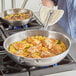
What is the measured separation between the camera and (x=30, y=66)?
0.90 meters

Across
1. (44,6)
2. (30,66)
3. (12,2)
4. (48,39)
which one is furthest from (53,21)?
(12,2)

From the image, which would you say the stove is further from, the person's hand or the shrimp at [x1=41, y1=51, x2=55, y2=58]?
the person's hand

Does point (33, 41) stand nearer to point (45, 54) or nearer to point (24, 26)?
point (45, 54)

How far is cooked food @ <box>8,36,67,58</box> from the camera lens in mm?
927

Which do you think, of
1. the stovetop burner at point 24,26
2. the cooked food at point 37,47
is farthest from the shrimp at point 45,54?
the stovetop burner at point 24,26

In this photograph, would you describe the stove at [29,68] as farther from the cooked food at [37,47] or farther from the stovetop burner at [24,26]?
the stovetop burner at [24,26]

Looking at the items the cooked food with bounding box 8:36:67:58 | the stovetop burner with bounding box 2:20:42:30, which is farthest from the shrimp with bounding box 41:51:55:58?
the stovetop burner with bounding box 2:20:42:30

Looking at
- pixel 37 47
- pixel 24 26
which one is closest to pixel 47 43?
pixel 37 47

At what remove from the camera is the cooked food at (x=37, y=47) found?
93 centimetres

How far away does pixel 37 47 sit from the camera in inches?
38.5

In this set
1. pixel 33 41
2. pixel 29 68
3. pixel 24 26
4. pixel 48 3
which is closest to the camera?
pixel 29 68

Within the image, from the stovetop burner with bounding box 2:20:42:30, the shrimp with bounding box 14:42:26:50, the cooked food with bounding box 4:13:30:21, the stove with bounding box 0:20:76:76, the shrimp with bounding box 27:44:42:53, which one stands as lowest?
the stove with bounding box 0:20:76:76

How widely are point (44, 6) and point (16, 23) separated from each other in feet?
0.87

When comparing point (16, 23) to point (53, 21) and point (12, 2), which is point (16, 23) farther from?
point (12, 2)
